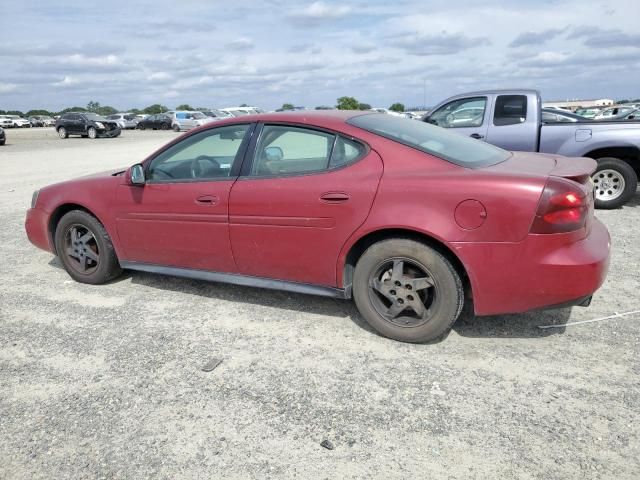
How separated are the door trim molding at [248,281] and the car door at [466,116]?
5.23m

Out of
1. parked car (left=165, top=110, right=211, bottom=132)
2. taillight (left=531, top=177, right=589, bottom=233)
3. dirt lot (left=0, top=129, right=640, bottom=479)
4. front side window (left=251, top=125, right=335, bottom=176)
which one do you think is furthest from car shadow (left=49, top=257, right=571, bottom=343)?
parked car (left=165, top=110, right=211, bottom=132)

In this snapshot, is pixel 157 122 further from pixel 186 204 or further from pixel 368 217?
pixel 368 217

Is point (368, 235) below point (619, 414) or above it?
above

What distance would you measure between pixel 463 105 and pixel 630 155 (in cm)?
248

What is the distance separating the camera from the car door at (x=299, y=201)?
3.46 metres

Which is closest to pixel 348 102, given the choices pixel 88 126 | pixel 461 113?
pixel 88 126

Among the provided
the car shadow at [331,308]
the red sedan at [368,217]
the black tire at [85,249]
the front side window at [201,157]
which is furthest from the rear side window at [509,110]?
the black tire at [85,249]

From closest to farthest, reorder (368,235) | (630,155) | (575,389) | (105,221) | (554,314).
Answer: (575,389) < (368,235) < (554,314) < (105,221) < (630,155)

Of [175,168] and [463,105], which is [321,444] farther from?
[463,105]

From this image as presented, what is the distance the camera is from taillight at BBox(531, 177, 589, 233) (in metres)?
2.99

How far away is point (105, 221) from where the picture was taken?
4.54 meters

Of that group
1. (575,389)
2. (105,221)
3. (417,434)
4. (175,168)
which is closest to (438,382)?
(417,434)

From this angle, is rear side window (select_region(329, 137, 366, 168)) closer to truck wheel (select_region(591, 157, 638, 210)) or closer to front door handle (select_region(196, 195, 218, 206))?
front door handle (select_region(196, 195, 218, 206))

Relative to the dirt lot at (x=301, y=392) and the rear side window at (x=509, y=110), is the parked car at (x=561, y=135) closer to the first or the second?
the rear side window at (x=509, y=110)
